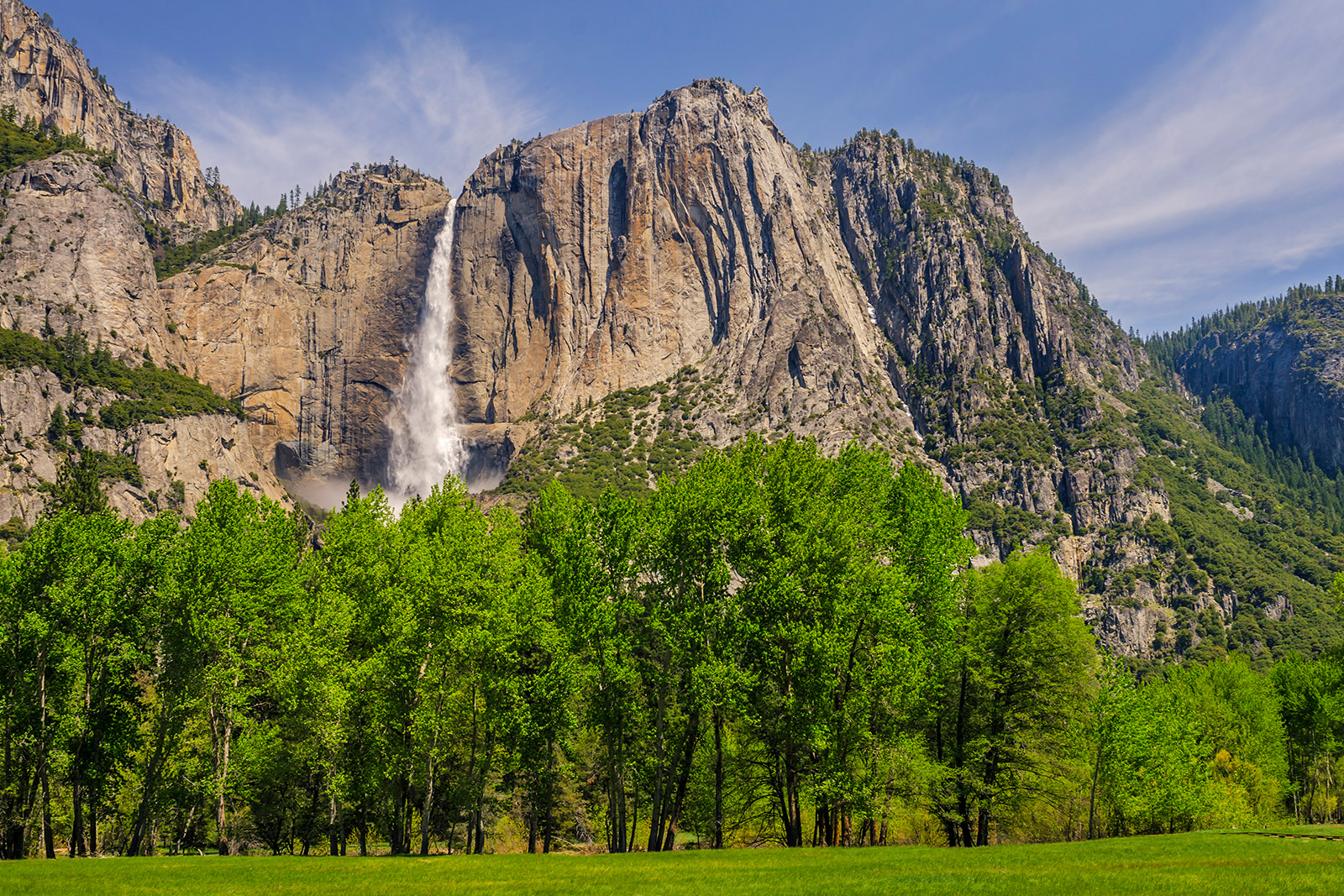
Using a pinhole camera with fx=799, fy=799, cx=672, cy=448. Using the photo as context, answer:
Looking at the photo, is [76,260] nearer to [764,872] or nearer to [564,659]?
[564,659]

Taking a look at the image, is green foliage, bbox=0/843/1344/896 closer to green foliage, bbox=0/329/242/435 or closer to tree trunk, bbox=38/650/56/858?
tree trunk, bbox=38/650/56/858

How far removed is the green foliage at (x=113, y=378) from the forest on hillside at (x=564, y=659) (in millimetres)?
118187

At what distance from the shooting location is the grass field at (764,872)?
59.9 feet

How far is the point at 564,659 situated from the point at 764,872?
11.7m

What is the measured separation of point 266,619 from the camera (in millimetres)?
33656

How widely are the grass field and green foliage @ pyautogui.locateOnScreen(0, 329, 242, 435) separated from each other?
440 ft

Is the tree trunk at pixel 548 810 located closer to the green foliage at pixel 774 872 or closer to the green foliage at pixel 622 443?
the green foliage at pixel 774 872

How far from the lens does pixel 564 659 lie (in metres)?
30.5

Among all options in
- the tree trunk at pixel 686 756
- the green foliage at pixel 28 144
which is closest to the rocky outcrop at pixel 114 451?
the green foliage at pixel 28 144

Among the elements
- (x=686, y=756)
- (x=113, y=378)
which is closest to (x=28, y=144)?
(x=113, y=378)

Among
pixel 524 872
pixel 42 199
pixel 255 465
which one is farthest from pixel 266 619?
pixel 42 199

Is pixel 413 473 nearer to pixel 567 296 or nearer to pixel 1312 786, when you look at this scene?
pixel 567 296

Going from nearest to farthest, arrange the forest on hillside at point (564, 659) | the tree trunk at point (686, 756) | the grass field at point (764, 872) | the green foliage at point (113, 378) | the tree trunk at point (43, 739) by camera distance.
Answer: the grass field at point (764, 872), the forest on hillside at point (564, 659), the tree trunk at point (686, 756), the tree trunk at point (43, 739), the green foliage at point (113, 378)

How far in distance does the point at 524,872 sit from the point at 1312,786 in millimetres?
76720
